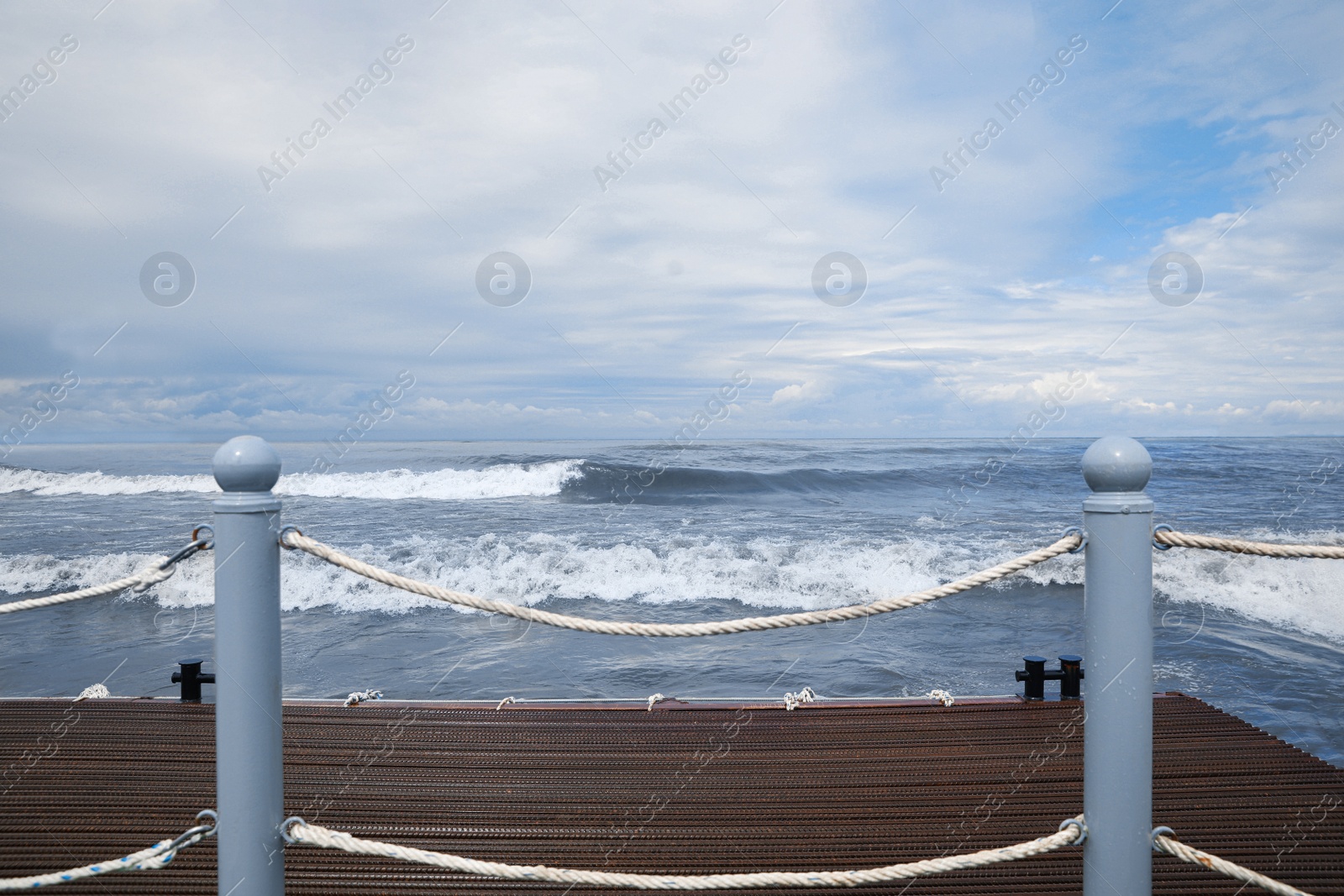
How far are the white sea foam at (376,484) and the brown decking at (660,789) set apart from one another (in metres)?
14.6

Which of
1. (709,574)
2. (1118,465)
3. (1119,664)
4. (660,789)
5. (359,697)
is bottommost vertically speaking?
(660,789)

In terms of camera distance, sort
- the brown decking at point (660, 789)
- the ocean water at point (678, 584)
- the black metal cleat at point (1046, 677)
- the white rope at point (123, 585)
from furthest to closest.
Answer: the ocean water at point (678, 584) → the black metal cleat at point (1046, 677) → the brown decking at point (660, 789) → the white rope at point (123, 585)

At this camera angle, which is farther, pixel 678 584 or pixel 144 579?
pixel 678 584

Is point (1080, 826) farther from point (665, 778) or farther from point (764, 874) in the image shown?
point (665, 778)

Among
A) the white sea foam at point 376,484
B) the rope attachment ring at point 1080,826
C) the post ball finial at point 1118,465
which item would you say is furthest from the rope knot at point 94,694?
the white sea foam at point 376,484

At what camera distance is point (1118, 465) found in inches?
52.0

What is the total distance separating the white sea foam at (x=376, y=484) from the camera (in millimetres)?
18656

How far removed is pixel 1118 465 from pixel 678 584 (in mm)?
7827

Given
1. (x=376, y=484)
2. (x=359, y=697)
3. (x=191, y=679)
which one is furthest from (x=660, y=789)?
(x=376, y=484)

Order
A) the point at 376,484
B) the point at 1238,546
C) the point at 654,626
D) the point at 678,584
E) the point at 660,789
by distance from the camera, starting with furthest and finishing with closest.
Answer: the point at 376,484
the point at 678,584
the point at 660,789
the point at 654,626
the point at 1238,546

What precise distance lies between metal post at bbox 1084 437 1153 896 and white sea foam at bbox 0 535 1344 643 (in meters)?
6.79

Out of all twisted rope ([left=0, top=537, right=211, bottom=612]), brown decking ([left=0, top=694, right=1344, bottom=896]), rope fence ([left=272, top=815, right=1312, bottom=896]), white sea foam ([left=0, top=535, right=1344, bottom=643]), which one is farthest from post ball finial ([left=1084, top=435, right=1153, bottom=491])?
white sea foam ([left=0, top=535, right=1344, bottom=643])

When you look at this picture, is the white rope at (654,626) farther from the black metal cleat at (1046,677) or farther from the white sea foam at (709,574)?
the white sea foam at (709,574)

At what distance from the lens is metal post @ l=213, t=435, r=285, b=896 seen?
1330 millimetres
